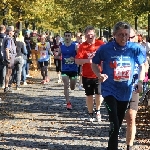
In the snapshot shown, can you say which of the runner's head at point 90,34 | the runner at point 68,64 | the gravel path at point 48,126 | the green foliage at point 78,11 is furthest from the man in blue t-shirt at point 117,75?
the green foliage at point 78,11

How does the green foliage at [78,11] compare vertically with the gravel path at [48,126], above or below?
above

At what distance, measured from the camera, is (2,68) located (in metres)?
13.6

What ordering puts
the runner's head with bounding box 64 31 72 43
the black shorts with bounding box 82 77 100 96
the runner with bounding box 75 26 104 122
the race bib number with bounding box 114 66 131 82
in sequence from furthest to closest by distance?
Answer: the runner's head with bounding box 64 31 72 43, the black shorts with bounding box 82 77 100 96, the runner with bounding box 75 26 104 122, the race bib number with bounding box 114 66 131 82

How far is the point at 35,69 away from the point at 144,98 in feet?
45.4

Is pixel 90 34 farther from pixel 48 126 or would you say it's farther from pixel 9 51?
pixel 9 51

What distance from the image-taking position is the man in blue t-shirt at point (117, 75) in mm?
5887

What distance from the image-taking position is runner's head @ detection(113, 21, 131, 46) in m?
5.81

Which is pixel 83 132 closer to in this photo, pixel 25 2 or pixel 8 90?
pixel 8 90

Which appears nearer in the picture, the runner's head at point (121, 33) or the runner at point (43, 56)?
the runner's head at point (121, 33)

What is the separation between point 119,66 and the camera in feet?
19.6

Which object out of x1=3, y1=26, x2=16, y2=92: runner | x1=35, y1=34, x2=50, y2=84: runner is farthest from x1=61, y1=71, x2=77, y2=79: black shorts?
x1=35, y1=34, x2=50, y2=84: runner

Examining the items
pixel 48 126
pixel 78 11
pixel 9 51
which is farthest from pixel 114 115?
pixel 78 11

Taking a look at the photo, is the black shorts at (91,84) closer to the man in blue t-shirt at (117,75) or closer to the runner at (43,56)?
the man in blue t-shirt at (117,75)

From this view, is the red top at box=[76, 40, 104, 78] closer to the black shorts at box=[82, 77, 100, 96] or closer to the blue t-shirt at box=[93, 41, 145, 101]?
the black shorts at box=[82, 77, 100, 96]
